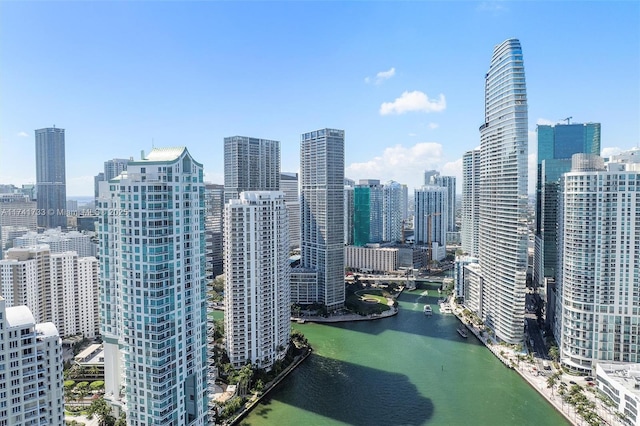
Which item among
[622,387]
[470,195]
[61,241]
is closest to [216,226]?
[61,241]

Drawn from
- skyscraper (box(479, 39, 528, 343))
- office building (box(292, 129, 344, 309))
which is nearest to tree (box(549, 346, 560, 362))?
skyscraper (box(479, 39, 528, 343))

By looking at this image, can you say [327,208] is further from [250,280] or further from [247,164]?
[250,280]

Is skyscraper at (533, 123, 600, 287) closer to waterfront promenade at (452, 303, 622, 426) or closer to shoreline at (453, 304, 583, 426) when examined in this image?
shoreline at (453, 304, 583, 426)

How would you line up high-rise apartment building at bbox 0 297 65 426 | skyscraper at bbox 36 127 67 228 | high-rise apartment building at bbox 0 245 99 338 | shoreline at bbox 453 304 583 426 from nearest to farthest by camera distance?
high-rise apartment building at bbox 0 297 65 426 < shoreline at bbox 453 304 583 426 < high-rise apartment building at bbox 0 245 99 338 < skyscraper at bbox 36 127 67 228

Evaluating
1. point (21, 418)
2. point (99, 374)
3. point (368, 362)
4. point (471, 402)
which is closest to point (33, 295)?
point (99, 374)

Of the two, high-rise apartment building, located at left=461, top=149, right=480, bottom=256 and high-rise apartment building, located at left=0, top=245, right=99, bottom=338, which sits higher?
high-rise apartment building, located at left=461, top=149, right=480, bottom=256

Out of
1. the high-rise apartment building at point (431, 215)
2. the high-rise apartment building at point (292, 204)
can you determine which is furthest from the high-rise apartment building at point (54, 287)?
the high-rise apartment building at point (431, 215)

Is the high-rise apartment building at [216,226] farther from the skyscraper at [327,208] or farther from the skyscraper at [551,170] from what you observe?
the skyscraper at [551,170]
